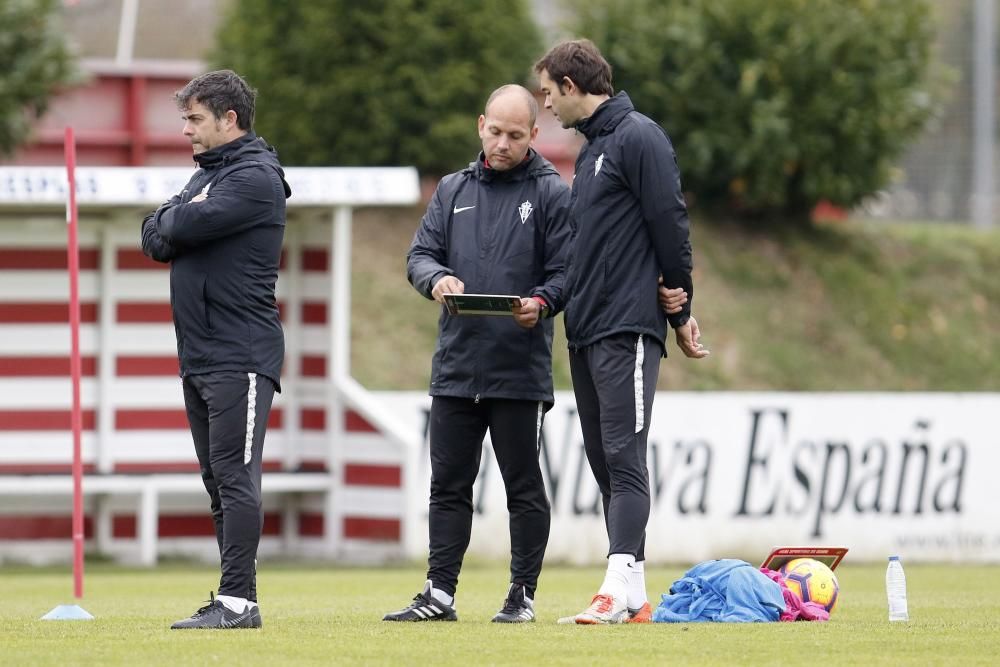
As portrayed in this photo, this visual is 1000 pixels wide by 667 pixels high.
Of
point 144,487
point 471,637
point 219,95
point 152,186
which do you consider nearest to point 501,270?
point 219,95

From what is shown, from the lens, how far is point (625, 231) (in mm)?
7250

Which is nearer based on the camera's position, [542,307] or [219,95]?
[219,95]

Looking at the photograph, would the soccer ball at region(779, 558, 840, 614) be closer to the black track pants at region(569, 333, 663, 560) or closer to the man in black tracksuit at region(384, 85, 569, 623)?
the black track pants at region(569, 333, 663, 560)

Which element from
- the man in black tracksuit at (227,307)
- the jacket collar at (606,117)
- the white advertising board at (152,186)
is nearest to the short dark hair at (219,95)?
the man in black tracksuit at (227,307)

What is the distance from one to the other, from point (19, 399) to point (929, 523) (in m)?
6.95

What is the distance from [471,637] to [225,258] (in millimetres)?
1677

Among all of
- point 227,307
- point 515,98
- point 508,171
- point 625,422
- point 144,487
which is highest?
point 515,98

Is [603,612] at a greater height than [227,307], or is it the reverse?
[227,307]

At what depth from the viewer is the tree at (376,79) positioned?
61.9 ft

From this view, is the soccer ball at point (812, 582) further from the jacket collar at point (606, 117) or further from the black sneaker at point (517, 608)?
the jacket collar at point (606, 117)

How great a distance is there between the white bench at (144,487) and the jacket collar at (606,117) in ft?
21.9

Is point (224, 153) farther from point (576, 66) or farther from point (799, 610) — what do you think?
point (799, 610)

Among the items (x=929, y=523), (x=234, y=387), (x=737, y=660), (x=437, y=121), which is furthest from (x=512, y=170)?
(x=437, y=121)

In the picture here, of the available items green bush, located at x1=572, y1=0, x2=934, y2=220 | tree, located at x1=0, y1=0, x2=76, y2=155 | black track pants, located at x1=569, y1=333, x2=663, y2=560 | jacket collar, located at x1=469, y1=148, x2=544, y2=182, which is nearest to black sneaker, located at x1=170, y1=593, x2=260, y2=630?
black track pants, located at x1=569, y1=333, x2=663, y2=560
